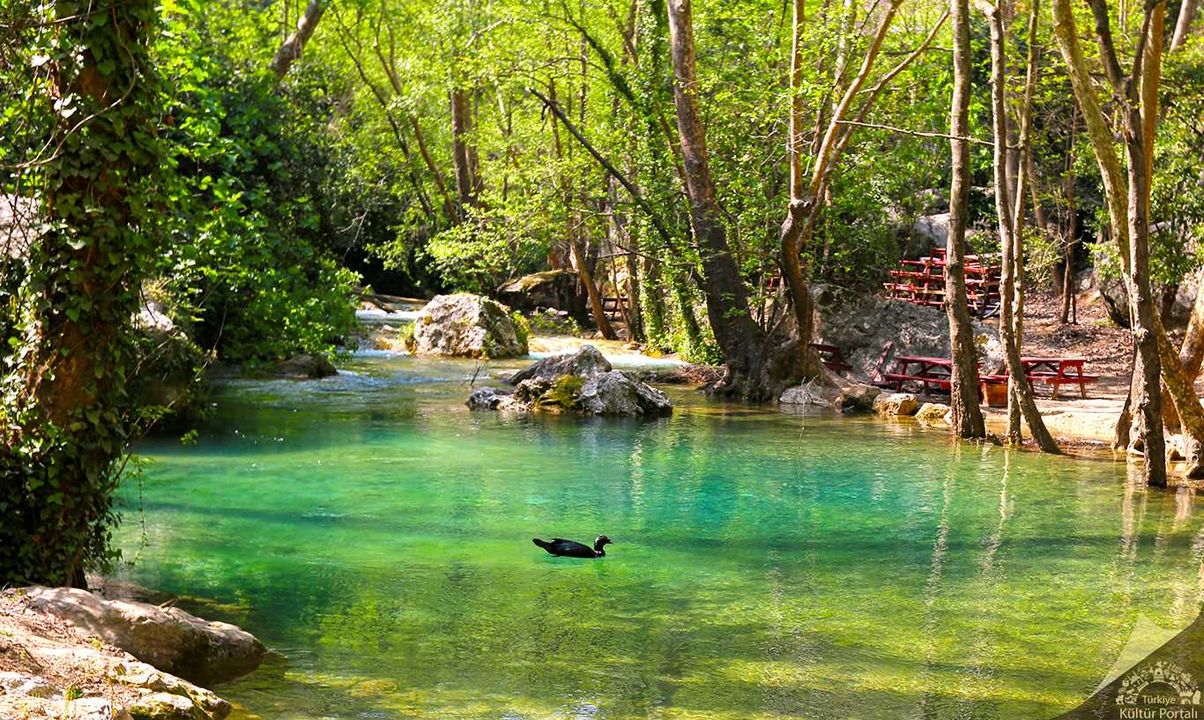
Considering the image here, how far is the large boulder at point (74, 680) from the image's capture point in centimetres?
481

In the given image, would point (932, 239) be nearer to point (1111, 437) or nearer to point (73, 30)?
point (1111, 437)

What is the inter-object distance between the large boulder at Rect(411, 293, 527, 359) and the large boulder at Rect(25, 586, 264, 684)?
21.1 metres

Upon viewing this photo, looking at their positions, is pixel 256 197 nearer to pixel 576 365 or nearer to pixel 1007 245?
pixel 576 365

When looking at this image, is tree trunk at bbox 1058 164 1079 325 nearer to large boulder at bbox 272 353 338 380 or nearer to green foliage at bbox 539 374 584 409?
green foliage at bbox 539 374 584 409

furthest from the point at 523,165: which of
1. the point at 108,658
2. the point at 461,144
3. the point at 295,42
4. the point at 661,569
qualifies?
the point at 108,658

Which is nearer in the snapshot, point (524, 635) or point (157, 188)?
point (157, 188)

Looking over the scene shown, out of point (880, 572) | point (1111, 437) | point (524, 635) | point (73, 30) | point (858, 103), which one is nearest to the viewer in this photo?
point (73, 30)

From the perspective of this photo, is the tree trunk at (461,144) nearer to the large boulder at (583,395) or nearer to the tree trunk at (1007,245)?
the large boulder at (583,395)

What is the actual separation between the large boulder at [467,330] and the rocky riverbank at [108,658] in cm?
2118

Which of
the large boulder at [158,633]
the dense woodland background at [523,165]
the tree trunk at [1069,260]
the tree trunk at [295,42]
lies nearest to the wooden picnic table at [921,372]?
the dense woodland background at [523,165]

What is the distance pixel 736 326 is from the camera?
22.2 metres

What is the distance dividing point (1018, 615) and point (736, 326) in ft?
45.2

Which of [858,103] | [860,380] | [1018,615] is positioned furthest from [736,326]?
[1018,615]

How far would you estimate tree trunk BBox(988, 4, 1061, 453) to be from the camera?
14234mm
